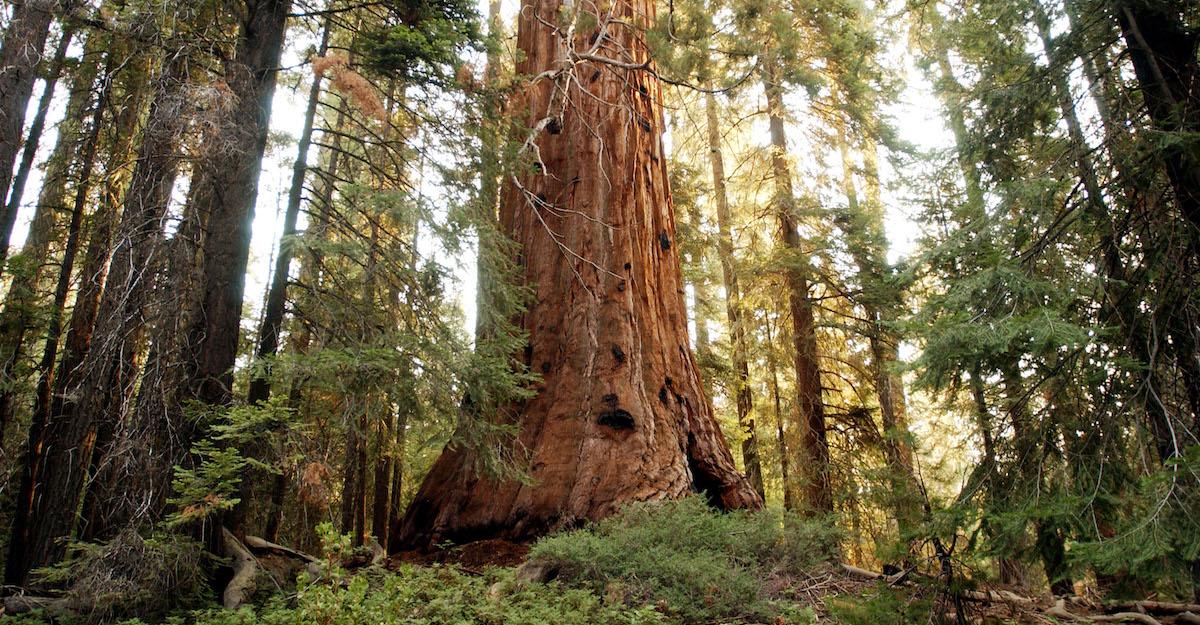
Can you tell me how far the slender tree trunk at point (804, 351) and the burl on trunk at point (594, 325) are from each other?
291 centimetres

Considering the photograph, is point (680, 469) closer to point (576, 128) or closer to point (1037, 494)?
point (1037, 494)

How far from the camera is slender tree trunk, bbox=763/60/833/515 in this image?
9750mm

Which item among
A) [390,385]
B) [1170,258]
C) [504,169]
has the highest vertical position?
[504,169]

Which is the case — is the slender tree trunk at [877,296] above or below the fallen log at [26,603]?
above

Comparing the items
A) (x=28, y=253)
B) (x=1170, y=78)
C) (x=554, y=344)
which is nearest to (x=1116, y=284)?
(x=1170, y=78)

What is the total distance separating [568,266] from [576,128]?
1.80 m

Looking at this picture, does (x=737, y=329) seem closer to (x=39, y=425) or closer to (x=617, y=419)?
(x=617, y=419)

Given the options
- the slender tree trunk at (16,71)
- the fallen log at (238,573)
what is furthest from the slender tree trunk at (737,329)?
the slender tree trunk at (16,71)

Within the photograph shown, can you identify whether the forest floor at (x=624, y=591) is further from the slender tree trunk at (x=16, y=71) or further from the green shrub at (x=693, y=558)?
the slender tree trunk at (x=16, y=71)

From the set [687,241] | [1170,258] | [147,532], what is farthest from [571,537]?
[687,241]

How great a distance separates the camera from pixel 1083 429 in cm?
444

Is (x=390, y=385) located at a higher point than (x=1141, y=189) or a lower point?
lower

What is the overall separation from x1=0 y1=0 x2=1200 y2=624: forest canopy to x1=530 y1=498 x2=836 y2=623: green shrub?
0.03m

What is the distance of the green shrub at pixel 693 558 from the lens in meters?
4.21
